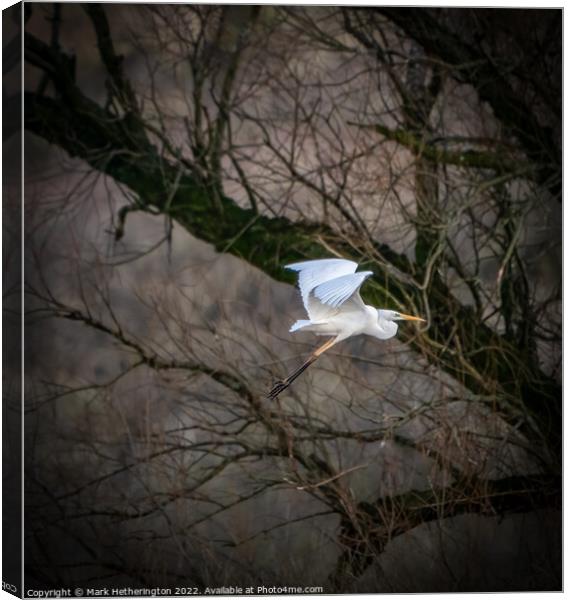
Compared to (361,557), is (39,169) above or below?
above

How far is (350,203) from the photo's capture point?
4.99 m

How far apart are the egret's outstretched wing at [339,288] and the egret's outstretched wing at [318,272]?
0.14 metres

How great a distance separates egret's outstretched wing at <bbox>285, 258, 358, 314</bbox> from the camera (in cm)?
410

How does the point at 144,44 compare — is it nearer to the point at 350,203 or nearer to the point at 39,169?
the point at 39,169

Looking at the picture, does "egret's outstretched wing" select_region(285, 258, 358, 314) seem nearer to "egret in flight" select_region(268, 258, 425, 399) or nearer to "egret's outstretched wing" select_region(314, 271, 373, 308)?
"egret in flight" select_region(268, 258, 425, 399)

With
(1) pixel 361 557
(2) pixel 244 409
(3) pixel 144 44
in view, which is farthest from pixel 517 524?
(3) pixel 144 44

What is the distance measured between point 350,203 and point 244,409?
86 cm

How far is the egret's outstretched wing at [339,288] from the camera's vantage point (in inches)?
151

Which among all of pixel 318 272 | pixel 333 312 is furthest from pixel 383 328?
pixel 318 272

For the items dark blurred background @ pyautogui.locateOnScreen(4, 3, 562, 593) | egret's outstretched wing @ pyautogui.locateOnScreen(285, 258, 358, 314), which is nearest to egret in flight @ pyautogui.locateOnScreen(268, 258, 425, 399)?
egret's outstretched wing @ pyautogui.locateOnScreen(285, 258, 358, 314)

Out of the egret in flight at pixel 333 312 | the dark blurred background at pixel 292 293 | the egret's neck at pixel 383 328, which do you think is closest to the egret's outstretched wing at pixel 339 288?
the egret in flight at pixel 333 312

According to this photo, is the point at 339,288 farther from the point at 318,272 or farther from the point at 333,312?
the point at 333,312

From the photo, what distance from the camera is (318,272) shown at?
4.15 m

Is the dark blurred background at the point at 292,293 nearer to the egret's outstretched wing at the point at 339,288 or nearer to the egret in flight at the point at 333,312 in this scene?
the egret in flight at the point at 333,312
